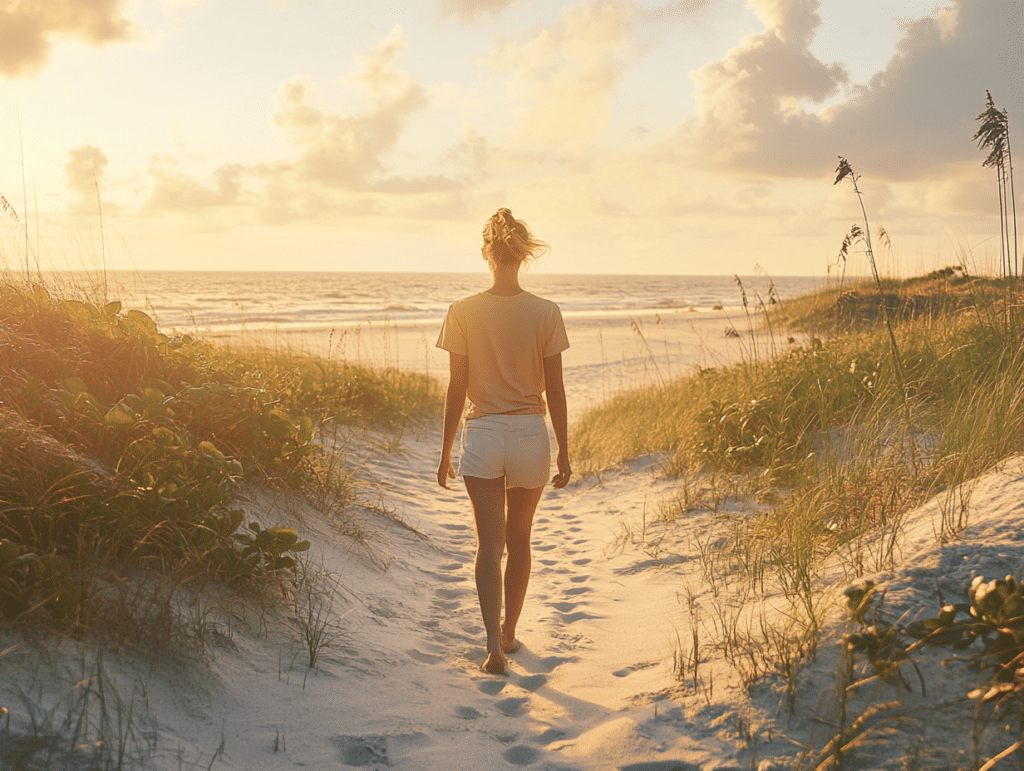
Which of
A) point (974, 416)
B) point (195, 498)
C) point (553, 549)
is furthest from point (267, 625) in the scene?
point (974, 416)

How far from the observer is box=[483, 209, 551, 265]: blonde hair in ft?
11.1

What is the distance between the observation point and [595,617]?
13.7 ft

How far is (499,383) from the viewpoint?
341 cm

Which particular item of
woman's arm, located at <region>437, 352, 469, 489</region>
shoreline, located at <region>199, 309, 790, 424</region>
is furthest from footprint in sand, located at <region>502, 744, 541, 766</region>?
shoreline, located at <region>199, 309, 790, 424</region>

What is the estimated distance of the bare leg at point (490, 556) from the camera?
3.39 m

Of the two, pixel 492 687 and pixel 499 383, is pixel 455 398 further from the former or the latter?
pixel 492 687

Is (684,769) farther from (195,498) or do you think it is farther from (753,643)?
(195,498)

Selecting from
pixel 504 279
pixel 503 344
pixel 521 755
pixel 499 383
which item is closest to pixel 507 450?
pixel 499 383

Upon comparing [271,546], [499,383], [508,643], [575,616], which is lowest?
[575,616]

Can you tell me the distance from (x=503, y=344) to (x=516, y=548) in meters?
1.11

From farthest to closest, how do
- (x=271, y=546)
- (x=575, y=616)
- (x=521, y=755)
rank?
(x=575, y=616) < (x=271, y=546) < (x=521, y=755)

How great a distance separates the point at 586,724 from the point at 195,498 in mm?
2022

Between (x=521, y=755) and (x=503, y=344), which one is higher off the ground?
(x=503, y=344)

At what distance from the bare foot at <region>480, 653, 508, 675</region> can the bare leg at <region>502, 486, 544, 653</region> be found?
0.24 m
